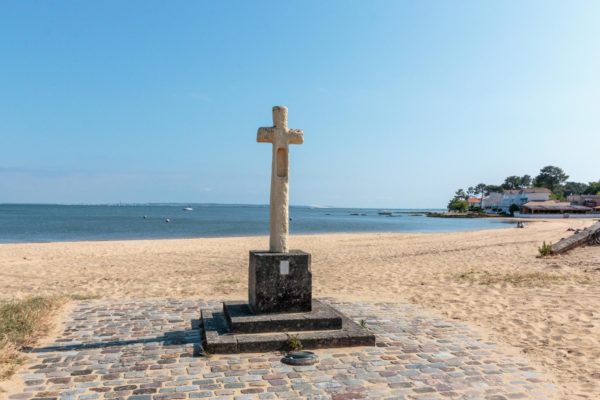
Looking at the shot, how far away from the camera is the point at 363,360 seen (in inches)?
217

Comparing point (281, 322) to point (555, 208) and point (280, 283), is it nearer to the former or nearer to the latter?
point (280, 283)

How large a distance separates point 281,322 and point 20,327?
3.60m

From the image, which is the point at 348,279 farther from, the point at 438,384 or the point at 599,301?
Result: the point at 438,384

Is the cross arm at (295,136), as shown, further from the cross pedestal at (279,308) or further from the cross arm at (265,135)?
the cross arm at (265,135)

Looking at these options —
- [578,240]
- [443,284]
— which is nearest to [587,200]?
[578,240]

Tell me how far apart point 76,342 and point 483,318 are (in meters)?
6.15

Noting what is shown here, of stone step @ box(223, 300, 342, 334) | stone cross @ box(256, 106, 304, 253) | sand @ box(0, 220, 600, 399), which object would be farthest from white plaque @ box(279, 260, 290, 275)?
sand @ box(0, 220, 600, 399)

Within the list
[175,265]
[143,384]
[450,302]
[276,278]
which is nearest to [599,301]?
[450,302]

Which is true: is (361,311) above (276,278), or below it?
below

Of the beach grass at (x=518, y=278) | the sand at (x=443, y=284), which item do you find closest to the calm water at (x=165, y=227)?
the sand at (x=443, y=284)

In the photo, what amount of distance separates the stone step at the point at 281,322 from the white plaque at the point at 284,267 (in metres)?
0.58

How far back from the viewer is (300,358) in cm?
539

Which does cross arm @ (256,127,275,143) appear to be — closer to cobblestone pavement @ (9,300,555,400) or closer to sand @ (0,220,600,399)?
cobblestone pavement @ (9,300,555,400)

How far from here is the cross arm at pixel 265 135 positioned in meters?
6.79
